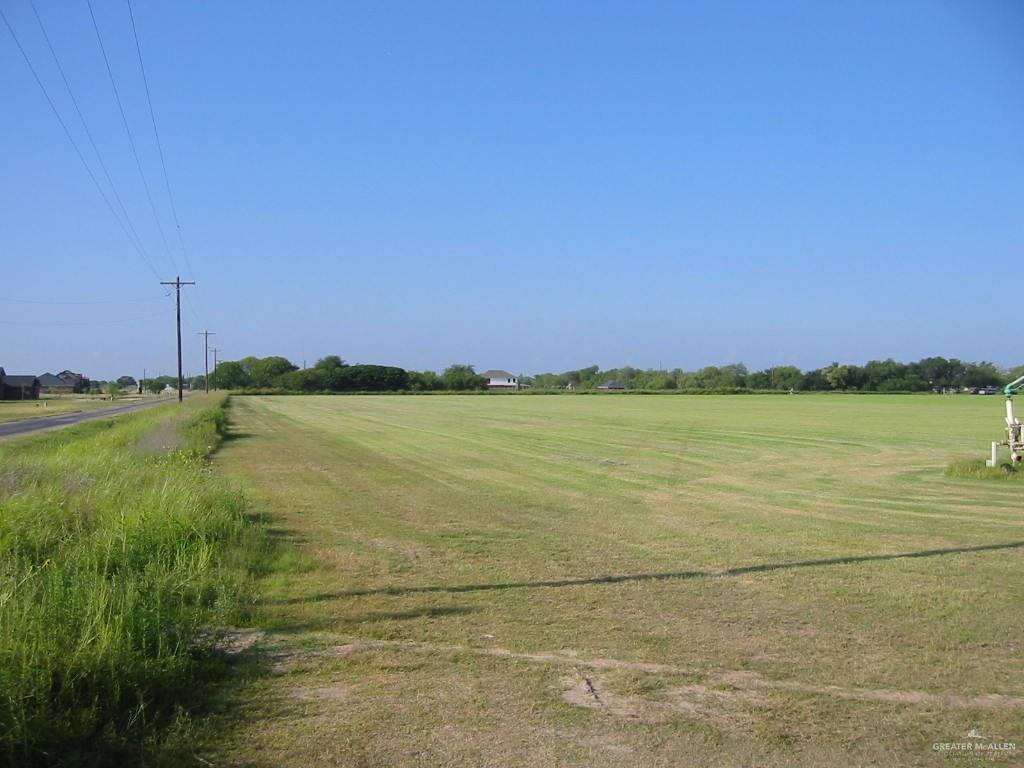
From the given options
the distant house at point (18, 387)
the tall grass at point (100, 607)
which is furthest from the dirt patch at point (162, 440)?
the distant house at point (18, 387)

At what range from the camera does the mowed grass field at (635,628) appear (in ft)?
15.8

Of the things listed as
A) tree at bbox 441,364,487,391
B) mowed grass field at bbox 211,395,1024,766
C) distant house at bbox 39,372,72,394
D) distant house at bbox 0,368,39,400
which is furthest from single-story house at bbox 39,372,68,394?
mowed grass field at bbox 211,395,1024,766

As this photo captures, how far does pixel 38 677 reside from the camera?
15.1 ft

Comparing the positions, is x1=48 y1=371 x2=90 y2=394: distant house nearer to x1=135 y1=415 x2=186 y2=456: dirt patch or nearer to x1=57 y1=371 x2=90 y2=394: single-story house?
x1=57 y1=371 x2=90 y2=394: single-story house

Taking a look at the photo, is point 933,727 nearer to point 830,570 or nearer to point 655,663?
point 655,663

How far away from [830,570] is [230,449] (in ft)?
71.8

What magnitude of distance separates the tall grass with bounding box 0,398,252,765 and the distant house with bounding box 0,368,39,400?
119547 millimetres

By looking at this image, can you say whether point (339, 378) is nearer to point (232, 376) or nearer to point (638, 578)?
point (232, 376)

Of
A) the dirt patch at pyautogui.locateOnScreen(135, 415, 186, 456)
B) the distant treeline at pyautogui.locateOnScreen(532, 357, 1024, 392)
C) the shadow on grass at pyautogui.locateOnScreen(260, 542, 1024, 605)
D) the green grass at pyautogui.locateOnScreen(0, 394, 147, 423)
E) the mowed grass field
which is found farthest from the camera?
the distant treeline at pyautogui.locateOnScreen(532, 357, 1024, 392)

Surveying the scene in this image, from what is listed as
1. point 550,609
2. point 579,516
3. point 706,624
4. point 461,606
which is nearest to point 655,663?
point 706,624

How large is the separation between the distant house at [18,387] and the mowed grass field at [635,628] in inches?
4528

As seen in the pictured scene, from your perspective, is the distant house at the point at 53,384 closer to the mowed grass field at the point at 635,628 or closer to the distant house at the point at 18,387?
the distant house at the point at 18,387

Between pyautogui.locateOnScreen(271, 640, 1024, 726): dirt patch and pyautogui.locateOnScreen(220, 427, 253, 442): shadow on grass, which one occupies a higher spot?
pyautogui.locateOnScreen(220, 427, 253, 442): shadow on grass

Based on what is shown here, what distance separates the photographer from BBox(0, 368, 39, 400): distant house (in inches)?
4466
